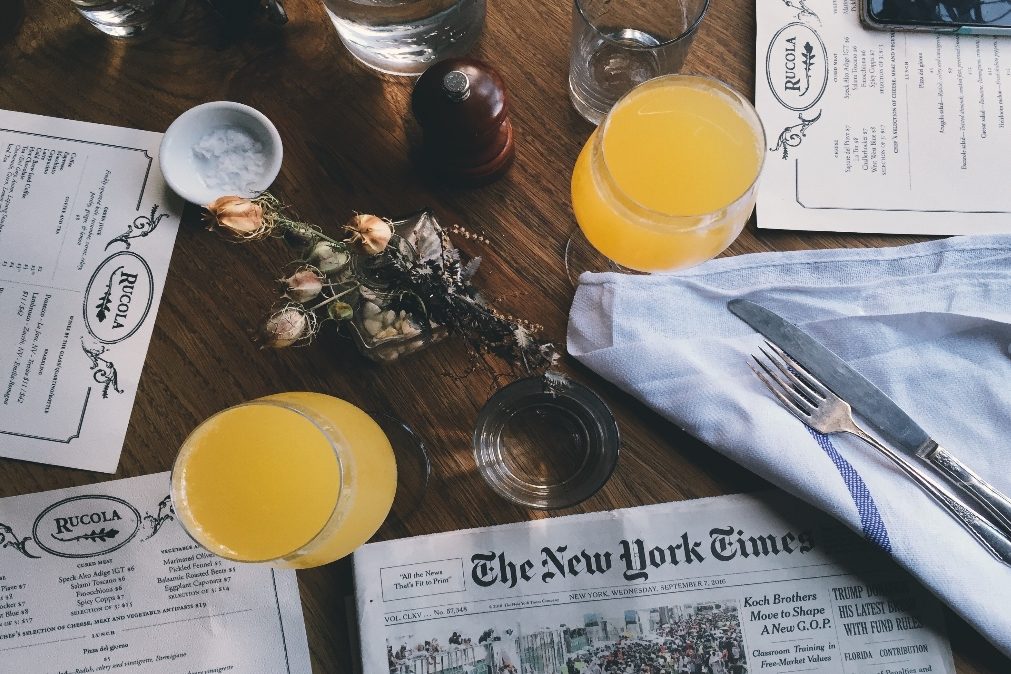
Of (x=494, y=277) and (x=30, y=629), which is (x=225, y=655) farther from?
(x=494, y=277)

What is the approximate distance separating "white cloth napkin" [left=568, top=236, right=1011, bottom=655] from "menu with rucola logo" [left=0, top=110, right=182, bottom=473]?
450mm

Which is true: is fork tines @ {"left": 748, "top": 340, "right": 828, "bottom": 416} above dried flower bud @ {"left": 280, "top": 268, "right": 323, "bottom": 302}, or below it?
below

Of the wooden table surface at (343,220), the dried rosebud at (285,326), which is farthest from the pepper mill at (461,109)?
the dried rosebud at (285,326)

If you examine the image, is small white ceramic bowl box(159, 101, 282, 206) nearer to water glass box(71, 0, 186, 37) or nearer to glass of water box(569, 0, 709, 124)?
water glass box(71, 0, 186, 37)

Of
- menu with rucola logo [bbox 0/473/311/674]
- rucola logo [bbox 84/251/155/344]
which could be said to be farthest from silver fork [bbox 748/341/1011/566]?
rucola logo [bbox 84/251/155/344]

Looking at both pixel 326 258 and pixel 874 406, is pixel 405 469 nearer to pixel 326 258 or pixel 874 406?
pixel 326 258

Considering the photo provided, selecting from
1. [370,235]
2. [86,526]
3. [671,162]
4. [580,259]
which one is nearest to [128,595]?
[86,526]

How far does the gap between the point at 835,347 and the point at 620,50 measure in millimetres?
378

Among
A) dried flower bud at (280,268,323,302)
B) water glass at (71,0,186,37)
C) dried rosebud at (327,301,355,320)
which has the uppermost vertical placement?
water glass at (71,0,186,37)

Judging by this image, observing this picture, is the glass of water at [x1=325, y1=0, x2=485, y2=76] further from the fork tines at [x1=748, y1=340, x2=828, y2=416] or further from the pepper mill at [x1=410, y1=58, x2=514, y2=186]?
the fork tines at [x1=748, y1=340, x2=828, y2=416]

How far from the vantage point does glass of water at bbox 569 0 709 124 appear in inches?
30.0

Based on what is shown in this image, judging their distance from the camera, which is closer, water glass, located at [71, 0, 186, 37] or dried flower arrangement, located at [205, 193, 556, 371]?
dried flower arrangement, located at [205, 193, 556, 371]

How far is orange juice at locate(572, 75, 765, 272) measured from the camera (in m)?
0.63

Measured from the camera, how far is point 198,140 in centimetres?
77
